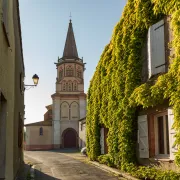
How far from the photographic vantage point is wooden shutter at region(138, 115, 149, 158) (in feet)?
34.1

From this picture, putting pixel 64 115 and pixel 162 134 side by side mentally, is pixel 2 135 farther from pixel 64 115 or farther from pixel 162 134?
pixel 64 115

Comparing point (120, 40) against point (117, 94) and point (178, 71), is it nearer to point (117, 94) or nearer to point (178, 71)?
point (117, 94)

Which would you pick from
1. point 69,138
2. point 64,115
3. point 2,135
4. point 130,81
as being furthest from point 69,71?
point 2,135

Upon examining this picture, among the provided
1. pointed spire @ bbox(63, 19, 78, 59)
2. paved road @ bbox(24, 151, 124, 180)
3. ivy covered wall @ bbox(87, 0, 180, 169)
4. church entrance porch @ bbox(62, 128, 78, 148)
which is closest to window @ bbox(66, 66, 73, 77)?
pointed spire @ bbox(63, 19, 78, 59)

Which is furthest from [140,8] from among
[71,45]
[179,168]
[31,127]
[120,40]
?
[71,45]

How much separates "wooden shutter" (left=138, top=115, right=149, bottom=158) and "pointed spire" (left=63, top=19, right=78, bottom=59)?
3942 centimetres

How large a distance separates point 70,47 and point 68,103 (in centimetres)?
1039

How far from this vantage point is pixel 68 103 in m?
46.6

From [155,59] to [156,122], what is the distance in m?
2.23

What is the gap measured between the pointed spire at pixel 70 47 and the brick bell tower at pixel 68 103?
1.74ft

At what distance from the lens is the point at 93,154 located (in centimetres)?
1733

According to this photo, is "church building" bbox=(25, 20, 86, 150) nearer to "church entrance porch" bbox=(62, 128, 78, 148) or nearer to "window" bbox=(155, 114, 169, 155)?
"church entrance porch" bbox=(62, 128, 78, 148)

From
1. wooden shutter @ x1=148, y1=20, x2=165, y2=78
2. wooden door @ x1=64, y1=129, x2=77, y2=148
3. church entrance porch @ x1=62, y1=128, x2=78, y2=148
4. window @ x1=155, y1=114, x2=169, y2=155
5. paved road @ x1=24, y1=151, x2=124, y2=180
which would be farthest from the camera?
wooden door @ x1=64, y1=129, x2=77, y2=148

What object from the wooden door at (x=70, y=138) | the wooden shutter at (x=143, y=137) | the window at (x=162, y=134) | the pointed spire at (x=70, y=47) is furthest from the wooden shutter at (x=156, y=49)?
the pointed spire at (x=70, y=47)
